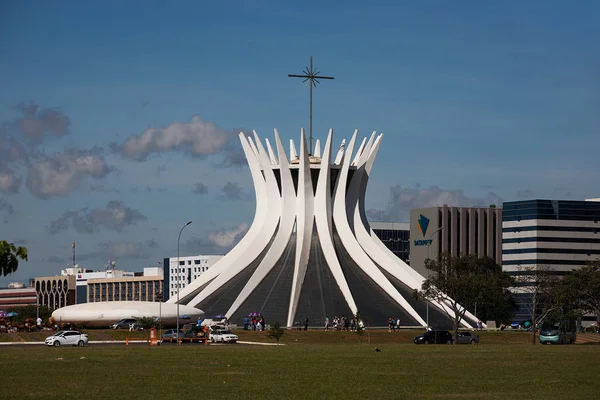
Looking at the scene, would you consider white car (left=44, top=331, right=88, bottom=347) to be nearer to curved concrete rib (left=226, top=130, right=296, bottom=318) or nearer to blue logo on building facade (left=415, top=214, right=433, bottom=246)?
curved concrete rib (left=226, top=130, right=296, bottom=318)

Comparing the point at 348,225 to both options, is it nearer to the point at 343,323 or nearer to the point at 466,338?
the point at 343,323

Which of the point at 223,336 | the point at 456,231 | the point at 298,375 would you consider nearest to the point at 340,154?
the point at 223,336

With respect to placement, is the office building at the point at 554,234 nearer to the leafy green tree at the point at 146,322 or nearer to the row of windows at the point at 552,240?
the row of windows at the point at 552,240

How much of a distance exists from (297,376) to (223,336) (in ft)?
101

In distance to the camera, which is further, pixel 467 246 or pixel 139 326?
pixel 467 246

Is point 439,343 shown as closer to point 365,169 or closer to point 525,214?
point 365,169

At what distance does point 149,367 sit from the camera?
109 ft

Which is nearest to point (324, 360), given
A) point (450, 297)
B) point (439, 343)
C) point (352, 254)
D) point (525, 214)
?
point (439, 343)

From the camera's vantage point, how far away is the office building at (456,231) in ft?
487

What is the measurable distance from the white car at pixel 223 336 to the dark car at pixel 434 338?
33.1 feet

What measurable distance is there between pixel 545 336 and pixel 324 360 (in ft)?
86.4

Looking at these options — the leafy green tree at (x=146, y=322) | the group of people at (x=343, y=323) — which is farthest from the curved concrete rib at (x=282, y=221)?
the leafy green tree at (x=146, y=322)

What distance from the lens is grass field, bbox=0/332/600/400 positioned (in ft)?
82.5

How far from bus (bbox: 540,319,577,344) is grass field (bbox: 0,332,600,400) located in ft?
59.0
